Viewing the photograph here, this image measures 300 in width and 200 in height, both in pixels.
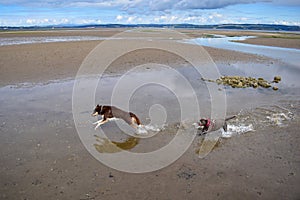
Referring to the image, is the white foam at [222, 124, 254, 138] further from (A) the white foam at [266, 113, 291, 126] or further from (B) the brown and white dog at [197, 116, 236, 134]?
(A) the white foam at [266, 113, 291, 126]

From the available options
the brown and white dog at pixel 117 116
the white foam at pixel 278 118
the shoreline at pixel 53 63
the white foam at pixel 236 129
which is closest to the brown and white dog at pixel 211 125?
the white foam at pixel 236 129

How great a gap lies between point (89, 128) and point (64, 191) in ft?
11.6

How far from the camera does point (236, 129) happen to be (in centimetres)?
939

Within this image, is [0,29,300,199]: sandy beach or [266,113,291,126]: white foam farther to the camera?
[266,113,291,126]: white foam

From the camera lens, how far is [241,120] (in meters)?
10.2

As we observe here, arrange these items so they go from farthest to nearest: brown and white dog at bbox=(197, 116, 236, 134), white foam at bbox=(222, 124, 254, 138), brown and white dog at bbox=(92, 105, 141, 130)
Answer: brown and white dog at bbox=(92, 105, 141, 130) < white foam at bbox=(222, 124, 254, 138) < brown and white dog at bbox=(197, 116, 236, 134)

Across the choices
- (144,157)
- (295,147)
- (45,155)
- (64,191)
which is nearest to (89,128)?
(45,155)

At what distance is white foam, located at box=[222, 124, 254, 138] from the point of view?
9062 millimetres

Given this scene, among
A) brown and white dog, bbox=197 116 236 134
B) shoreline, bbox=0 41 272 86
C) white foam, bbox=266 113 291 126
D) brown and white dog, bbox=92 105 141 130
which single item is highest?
shoreline, bbox=0 41 272 86

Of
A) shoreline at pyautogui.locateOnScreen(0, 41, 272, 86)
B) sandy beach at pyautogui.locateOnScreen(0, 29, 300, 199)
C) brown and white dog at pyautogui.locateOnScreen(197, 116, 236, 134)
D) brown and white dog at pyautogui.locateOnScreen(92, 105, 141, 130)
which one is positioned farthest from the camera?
shoreline at pyautogui.locateOnScreen(0, 41, 272, 86)

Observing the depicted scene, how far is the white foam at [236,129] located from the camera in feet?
29.7

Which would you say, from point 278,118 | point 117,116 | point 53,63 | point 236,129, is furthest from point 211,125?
point 53,63

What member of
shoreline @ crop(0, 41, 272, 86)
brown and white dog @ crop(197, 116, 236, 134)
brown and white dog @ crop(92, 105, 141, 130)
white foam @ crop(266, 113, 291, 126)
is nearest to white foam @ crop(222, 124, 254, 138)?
brown and white dog @ crop(197, 116, 236, 134)

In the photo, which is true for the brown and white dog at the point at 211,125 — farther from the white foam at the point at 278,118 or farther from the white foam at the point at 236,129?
the white foam at the point at 278,118
